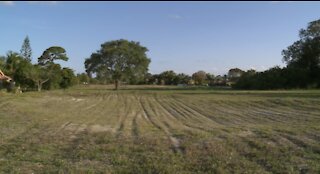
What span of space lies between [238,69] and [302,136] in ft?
460

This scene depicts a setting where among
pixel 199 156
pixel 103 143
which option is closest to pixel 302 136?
pixel 199 156

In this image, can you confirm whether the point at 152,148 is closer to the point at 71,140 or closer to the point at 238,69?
the point at 71,140

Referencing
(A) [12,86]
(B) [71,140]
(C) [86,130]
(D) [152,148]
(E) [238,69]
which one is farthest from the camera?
(E) [238,69]

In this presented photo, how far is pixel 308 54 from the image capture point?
7362 centimetres

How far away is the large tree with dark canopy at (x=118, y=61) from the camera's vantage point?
8556 cm

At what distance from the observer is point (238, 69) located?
5915 inches

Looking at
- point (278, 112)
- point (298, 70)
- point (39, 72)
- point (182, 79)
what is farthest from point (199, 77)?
point (278, 112)

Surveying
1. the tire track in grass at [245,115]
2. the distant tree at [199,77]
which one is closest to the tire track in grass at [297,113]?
the tire track in grass at [245,115]

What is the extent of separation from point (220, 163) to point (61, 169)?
325 centimetres

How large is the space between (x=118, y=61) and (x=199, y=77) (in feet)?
209

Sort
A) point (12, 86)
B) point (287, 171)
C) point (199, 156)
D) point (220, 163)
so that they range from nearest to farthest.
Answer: point (287, 171) → point (220, 163) → point (199, 156) → point (12, 86)

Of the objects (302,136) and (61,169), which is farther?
(302,136)

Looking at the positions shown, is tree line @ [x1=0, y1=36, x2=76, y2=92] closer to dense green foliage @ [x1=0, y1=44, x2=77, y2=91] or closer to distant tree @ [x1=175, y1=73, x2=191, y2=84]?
dense green foliage @ [x1=0, y1=44, x2=77, y2=91]

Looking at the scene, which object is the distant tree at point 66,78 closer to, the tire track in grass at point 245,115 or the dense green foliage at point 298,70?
the dense green foliage at point 298,70
